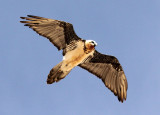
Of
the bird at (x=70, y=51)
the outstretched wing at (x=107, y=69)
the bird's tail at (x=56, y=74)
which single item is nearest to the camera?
the bird's tail at (x=56, y=74)

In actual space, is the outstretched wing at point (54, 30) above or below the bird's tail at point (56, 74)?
above

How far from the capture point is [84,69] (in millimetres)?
20203

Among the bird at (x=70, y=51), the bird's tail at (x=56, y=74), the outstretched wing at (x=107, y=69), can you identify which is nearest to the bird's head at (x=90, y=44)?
the bird at (x=70, y=51)

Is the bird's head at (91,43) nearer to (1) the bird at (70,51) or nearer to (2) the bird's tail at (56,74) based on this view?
(1) the bird at (70,51)

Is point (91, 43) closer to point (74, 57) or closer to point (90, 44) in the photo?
point (90, 44)

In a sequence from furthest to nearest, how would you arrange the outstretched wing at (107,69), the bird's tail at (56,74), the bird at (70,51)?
1. the outstretched wing at (107,69)
2. the bird at (70,51)
3. the bird's tail at (56,74)

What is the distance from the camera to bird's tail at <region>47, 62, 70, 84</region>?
18006 mm

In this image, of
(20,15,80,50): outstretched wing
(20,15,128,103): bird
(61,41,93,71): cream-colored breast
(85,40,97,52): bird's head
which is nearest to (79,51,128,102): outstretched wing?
(20,15,128,103): bird

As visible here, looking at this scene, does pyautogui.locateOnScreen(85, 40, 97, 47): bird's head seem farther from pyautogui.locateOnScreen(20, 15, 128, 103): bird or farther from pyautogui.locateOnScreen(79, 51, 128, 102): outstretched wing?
pyautogui.locateOnScreen(79, 51, 128, 102): outstretched wing

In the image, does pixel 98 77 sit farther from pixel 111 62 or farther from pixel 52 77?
pixel 52 77

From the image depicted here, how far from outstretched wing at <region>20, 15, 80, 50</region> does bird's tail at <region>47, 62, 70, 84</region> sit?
133 centimetres

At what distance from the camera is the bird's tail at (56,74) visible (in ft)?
59.1

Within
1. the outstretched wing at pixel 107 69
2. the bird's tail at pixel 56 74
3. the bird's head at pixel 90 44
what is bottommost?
the bird's tail at pixel 56 74

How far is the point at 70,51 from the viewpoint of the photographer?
1903cm
